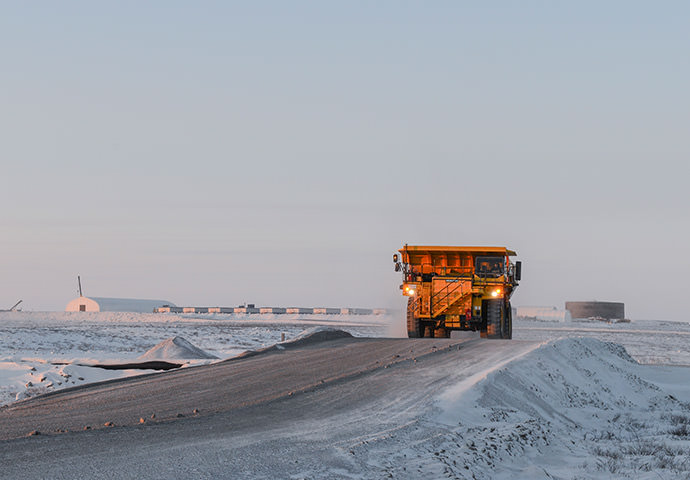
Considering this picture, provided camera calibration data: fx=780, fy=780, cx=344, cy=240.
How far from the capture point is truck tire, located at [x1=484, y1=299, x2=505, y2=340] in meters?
26.5

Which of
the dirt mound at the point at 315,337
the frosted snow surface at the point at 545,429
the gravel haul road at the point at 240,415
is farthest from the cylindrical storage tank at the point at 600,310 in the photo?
the gravel haul road at the point at 240,415

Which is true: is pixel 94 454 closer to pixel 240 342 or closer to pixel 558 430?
pixel 558 430

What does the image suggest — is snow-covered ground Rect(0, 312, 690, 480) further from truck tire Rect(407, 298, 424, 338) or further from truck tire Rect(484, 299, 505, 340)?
truck tire Rect(407, 298, 424, 338)

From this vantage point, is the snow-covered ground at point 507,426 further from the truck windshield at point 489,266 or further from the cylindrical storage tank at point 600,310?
the cylindrical storage tank at point 600,310

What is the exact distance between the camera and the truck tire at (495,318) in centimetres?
2647

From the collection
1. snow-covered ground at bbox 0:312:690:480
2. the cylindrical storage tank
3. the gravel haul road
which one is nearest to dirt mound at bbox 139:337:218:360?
snow-covered ground at bbox 0:312:690:480

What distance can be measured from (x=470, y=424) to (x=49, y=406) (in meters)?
Result: 7.76

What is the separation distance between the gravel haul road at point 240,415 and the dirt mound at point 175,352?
26.6 ft

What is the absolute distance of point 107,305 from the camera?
425 ft

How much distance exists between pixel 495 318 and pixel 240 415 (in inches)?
607

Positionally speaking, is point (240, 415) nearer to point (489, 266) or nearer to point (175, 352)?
point (489, 266)

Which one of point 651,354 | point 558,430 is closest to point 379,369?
point 558,430

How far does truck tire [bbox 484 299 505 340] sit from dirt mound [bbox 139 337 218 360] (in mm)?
11094

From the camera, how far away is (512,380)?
52.7 ft
